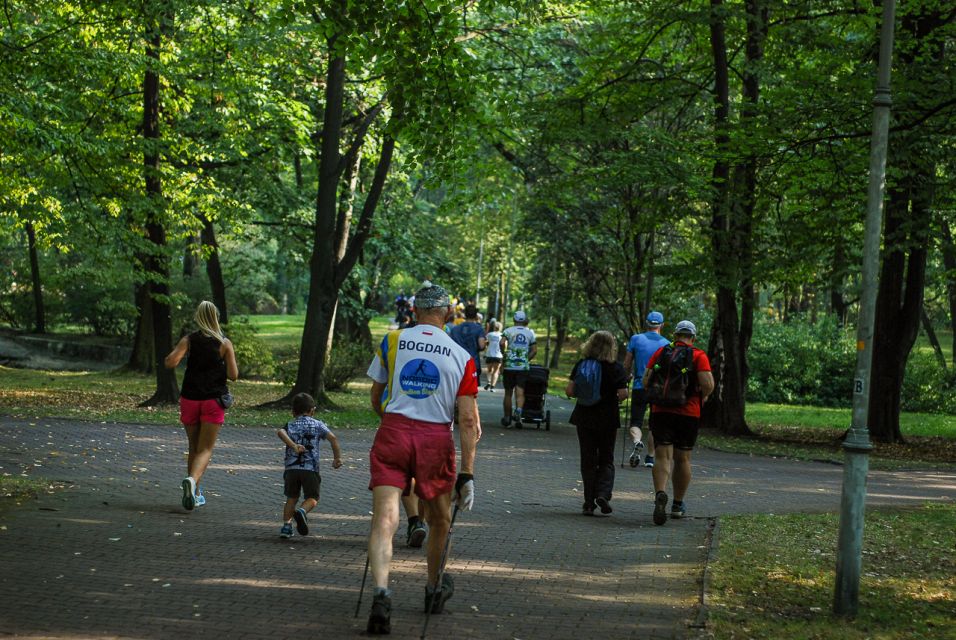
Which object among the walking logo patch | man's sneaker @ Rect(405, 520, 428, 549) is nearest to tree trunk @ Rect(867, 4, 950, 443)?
man's sneaker @ Rect(405, 520, 428, 549)

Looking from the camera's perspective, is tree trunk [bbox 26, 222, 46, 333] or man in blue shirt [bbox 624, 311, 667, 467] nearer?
man in blue shirt [bbox 624, 311, 667, 467]

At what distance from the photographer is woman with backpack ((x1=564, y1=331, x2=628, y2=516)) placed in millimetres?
10891

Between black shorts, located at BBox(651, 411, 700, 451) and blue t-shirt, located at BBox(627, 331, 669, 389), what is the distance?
13.1 feet

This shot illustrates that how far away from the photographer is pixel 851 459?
23.3 feet

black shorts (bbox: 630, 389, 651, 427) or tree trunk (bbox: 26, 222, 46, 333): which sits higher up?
tree trunk (bbox: 26, 222, 46, 333)

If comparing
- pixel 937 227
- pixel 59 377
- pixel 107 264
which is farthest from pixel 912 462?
pixel 59 377

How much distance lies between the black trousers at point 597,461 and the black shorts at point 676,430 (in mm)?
486

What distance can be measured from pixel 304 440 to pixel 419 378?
9.37ft

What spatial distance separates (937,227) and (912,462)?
398 centimetres

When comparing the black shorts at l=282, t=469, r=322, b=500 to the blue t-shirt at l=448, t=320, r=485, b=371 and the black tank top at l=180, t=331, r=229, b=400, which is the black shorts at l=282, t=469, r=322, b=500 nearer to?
the black tank top at l=180, t=331, r=229, b=400

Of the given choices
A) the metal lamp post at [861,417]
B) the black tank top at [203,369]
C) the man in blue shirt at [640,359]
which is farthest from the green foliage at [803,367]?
the metal lamp post at [861,417]

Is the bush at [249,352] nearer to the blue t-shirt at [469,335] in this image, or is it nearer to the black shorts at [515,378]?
the black shorts at [515,378]

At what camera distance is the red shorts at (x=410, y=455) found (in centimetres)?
631

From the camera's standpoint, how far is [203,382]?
10273mm
